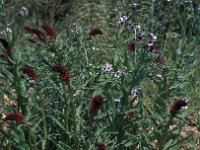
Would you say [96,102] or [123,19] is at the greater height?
[123,19]

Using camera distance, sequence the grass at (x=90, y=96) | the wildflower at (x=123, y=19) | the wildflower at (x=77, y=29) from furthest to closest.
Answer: the wildflower at (x=77, y=29), the wildflower at (x=123, y=19), the grass at (x=90, y=96)

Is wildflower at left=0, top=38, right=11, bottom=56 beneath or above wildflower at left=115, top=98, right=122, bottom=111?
above

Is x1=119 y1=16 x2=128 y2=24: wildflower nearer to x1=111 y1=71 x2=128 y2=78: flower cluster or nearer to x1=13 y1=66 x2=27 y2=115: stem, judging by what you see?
x1=111 y1=71 x2=128 y2=78: flower cluster

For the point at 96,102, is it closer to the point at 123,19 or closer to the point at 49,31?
the point at 49,31

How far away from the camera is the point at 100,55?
183 inches

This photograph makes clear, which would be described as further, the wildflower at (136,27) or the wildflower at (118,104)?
the wildflower at (136,27)

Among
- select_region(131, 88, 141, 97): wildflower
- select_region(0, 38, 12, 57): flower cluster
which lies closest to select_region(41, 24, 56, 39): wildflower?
select_region(0, 38, 12, 57): flower cluster

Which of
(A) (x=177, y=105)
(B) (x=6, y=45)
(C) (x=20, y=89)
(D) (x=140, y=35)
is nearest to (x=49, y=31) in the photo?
(B) (x=6, y=45)

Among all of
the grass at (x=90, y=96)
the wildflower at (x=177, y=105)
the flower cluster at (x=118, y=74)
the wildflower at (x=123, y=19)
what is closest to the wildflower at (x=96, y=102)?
the grass at (x=90, y=96)

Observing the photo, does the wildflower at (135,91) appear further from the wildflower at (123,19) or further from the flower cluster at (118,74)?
the wildflower at (123,19)

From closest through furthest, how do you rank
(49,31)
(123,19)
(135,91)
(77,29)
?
1. (49,31)
2. (135,91)
3. (123,19)
4. (77,29)

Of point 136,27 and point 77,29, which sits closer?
point 136,27

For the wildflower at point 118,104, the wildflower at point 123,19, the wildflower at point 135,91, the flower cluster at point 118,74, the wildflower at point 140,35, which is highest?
the wildflower at point 123,19

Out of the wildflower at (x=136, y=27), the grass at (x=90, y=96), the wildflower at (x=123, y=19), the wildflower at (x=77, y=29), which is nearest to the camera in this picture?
the grass at (x=90, y=96)
